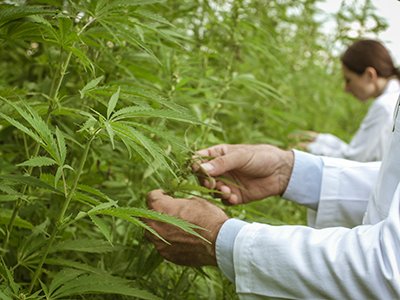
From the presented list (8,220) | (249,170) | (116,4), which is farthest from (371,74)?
(8,220)

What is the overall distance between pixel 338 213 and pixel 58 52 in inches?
43.0

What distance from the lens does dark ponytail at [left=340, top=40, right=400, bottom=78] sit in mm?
3100

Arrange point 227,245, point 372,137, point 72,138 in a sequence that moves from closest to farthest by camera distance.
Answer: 1. point 72,138
2. point 227,245
3. point 372,137

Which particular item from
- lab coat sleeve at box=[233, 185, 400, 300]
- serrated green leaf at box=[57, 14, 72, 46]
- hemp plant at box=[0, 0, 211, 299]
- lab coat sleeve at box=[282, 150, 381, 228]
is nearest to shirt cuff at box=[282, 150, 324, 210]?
lab coat sleeve at box=[282, 150, 381, 228]

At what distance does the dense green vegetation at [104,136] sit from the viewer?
644 mm

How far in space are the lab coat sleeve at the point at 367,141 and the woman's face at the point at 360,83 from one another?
172 millimetres

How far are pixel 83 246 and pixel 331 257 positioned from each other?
0.55 m

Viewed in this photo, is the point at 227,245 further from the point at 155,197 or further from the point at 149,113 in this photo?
the point at 149,113

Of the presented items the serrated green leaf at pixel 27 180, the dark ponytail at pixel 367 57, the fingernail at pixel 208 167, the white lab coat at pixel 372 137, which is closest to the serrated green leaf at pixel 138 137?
the serrated green leaf at pixel 27 180

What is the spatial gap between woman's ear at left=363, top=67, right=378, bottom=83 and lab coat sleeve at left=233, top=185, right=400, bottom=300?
256 centimetres

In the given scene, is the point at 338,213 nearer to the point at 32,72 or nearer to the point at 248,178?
the point at 248,178

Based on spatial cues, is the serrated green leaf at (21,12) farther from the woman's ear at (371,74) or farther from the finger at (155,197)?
the woman's ear at (371,74)

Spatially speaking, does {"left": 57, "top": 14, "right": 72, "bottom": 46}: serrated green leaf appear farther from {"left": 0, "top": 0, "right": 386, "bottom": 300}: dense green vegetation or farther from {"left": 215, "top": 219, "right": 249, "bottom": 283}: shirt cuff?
{"left": 215, "top": 219, "right": 249, "bottom": 283}: shirt cuff

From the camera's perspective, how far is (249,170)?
131 cm
